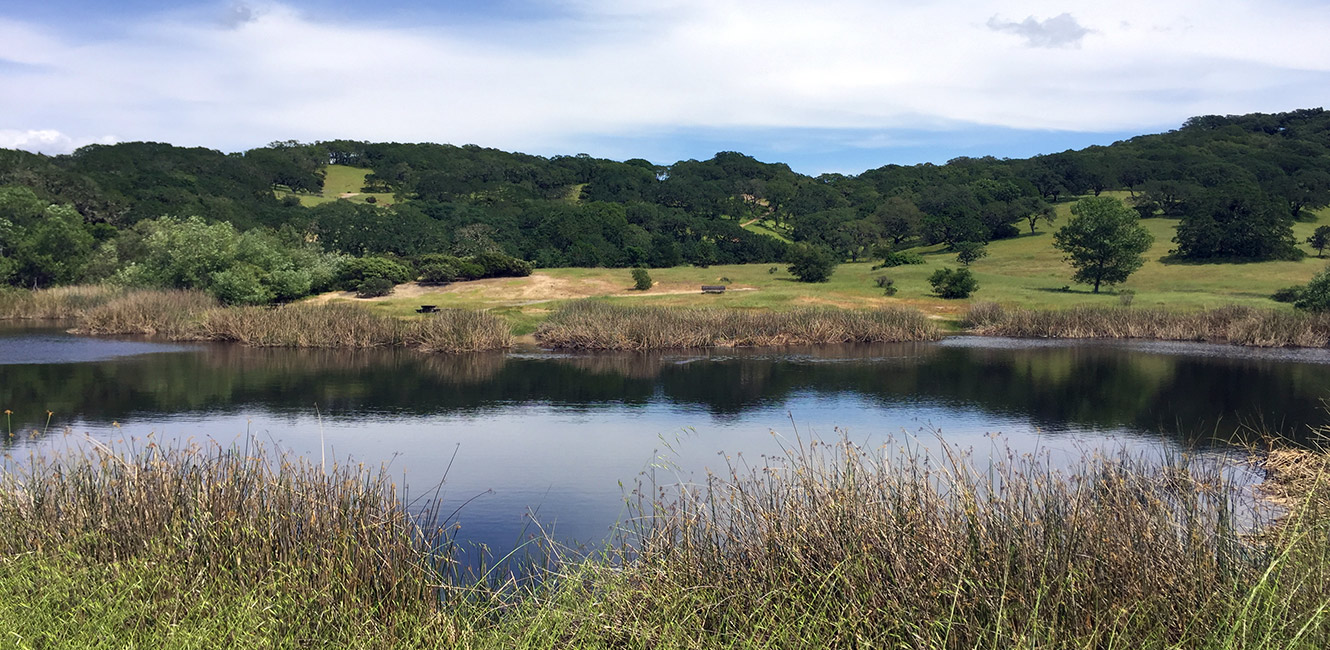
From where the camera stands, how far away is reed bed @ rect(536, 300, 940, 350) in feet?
132

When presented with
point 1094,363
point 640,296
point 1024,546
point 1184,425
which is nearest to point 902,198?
point 640,296

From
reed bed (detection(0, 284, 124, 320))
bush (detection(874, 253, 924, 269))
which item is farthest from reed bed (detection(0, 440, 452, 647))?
bush (detection(874, 253, 924, 269))

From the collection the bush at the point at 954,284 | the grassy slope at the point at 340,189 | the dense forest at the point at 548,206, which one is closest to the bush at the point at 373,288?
the dense forest at the point at 548,206

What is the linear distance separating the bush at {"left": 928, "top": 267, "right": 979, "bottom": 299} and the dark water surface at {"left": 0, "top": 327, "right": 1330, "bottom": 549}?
1431cm

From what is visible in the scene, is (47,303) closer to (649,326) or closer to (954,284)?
(649,326)

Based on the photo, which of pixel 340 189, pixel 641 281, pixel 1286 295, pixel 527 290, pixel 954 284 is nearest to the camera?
pixel 1286 295

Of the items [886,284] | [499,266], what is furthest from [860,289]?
[499,266]

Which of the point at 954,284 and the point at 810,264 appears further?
the point at 810,264

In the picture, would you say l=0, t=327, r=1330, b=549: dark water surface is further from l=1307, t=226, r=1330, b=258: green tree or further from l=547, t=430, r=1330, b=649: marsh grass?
l=1307, t=226, r=1330, b=258: green tree

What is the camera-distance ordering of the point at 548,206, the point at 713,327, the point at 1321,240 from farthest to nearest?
the point at 548,206 → the point at 1321,240 → the point at 713,327

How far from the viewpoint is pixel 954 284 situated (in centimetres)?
5541

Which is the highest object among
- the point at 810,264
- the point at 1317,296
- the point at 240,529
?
the point at 810,264

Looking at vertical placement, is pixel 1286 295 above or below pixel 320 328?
above

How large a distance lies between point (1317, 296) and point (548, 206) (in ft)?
245
